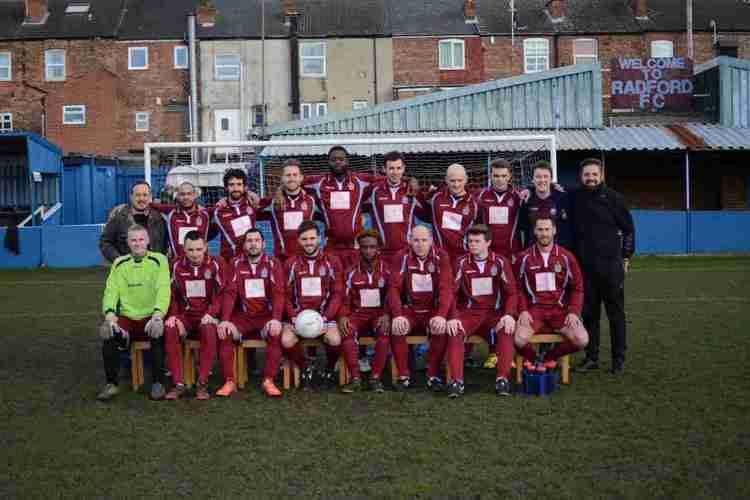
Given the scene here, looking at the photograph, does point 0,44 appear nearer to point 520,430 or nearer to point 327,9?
point 327,9

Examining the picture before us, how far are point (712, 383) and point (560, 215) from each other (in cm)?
179

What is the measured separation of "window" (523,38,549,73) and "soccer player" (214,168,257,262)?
102 ft

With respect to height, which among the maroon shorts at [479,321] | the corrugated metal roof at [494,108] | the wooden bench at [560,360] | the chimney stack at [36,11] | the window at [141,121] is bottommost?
the wooden bench at [560,360]

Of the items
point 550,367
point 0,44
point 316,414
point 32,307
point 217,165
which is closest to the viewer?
point 316,414

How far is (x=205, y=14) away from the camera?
36750mm

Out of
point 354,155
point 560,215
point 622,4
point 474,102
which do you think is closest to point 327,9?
point 622,4

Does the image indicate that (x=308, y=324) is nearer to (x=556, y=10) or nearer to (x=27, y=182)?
(x=27, y=182)

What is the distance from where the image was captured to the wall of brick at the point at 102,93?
3678 cm

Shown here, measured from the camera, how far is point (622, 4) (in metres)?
38.3

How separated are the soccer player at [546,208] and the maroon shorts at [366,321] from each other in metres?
1.44

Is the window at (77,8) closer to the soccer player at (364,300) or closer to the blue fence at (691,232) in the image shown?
the blue fence at (691,232)

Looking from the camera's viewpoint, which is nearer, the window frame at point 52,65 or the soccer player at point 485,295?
the soccer player at point 485,295

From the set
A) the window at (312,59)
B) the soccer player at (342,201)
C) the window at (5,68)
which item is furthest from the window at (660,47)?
the soccer player at (342,201)

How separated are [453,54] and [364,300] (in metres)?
31.1
